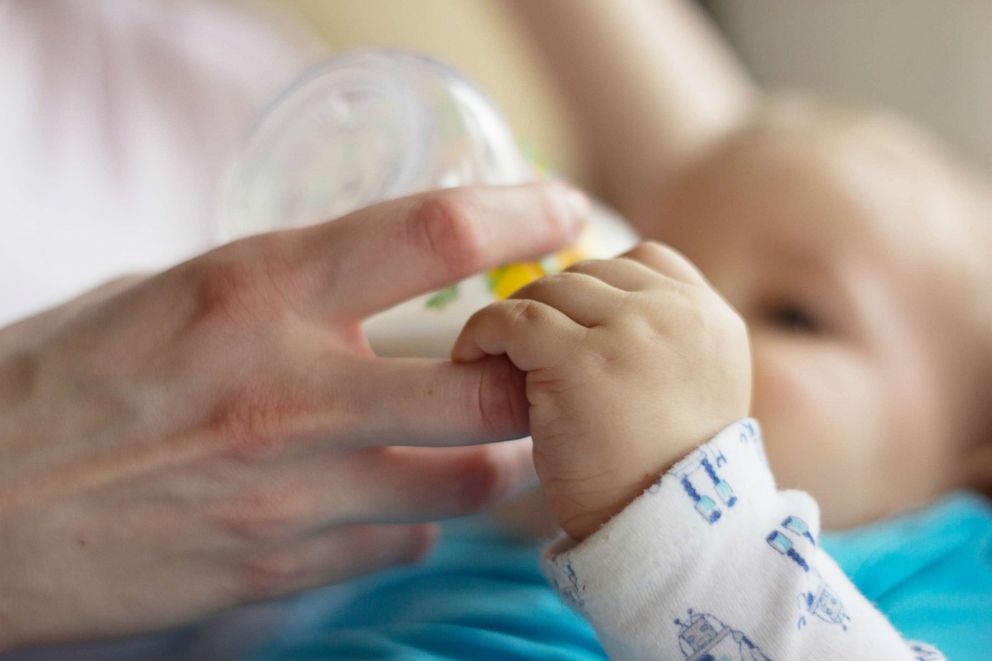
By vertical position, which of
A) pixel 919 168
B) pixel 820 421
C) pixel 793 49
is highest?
pixel 793 49

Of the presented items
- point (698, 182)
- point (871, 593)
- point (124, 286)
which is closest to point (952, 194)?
point (698, 182)

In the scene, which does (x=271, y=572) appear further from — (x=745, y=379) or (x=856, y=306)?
(x=856, y=306)

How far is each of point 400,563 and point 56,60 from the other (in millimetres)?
763

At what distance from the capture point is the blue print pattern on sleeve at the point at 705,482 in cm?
48

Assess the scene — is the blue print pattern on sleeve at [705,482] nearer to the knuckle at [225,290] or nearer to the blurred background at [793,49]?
the knuckle at [225,290]

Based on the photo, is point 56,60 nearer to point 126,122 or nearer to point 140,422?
point 126,122

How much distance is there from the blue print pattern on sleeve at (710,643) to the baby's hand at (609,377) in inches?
2.6

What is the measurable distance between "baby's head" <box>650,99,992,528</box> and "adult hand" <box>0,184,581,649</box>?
40cm

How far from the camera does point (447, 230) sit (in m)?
0.53

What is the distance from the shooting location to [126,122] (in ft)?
3.60

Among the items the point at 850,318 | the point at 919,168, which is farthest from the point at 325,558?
the point at 919,168

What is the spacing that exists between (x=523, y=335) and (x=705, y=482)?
12 cm

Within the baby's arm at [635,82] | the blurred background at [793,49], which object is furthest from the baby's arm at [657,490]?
the blurred background at [793,49]

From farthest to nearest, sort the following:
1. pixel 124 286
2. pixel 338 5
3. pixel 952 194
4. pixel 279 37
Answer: pixel 338 5, pixel 279 37, pixel 952 194, pixel 124 286
